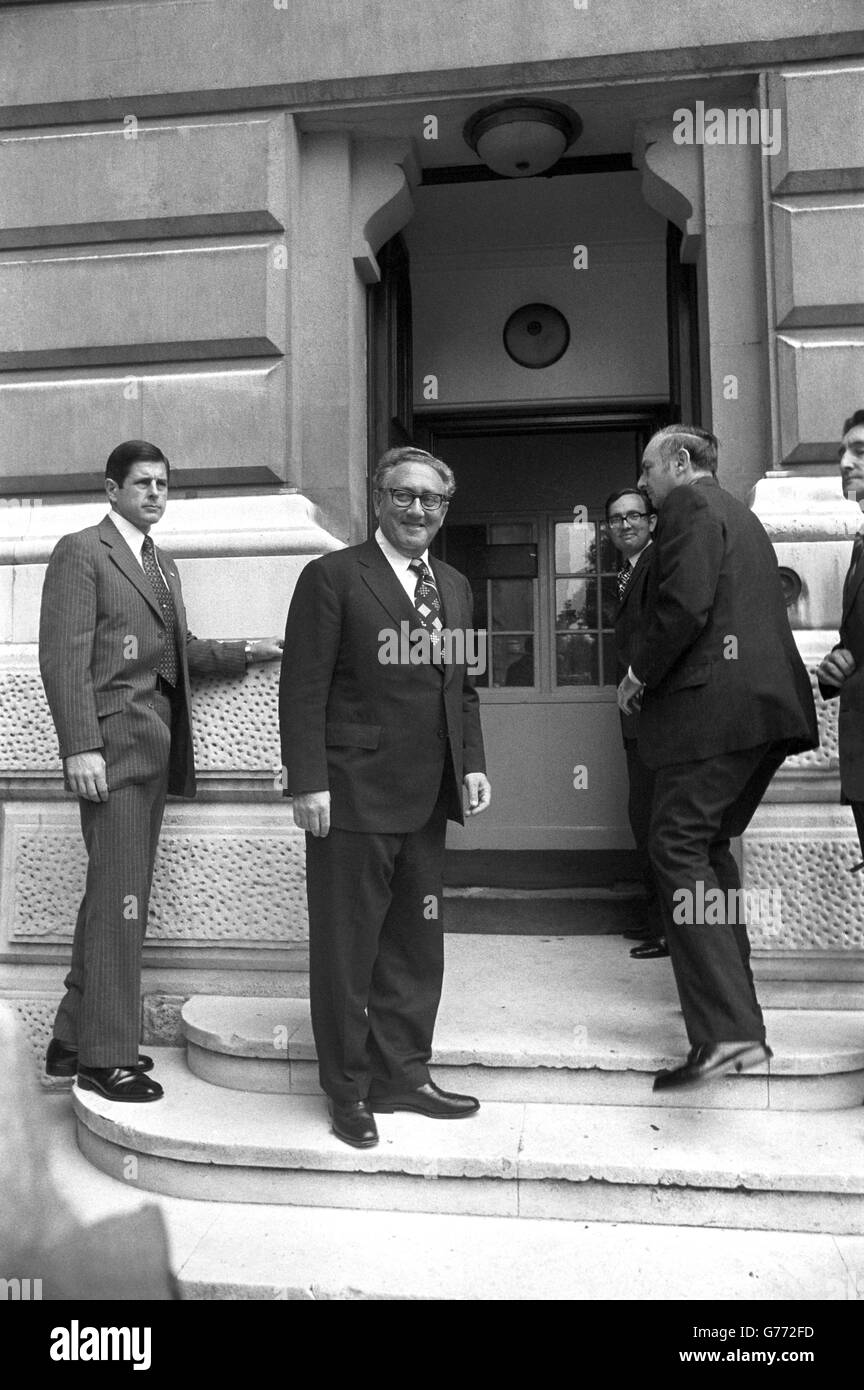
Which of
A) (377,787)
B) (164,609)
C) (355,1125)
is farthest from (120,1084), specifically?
(164,609)

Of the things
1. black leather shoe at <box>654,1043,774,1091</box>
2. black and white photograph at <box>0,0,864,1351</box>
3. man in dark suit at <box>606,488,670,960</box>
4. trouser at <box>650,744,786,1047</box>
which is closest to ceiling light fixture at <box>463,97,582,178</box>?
black and white photograph at <box>0,0,864,1351</box>

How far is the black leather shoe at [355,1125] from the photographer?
3.03m

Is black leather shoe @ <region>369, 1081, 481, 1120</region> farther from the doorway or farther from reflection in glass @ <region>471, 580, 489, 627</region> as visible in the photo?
reflection in glass @ <region>471, 580, 489, 627</region>

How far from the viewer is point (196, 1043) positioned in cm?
367

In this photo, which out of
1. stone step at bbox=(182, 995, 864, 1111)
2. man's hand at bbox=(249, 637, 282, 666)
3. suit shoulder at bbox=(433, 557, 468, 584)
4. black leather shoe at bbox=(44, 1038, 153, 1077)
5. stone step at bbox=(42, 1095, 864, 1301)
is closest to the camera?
stone step at bbox=(42, 1095, 864, 1301)

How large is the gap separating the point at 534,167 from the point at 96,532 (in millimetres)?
2595

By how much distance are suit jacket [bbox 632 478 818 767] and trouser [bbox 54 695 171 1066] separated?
5.39 feet

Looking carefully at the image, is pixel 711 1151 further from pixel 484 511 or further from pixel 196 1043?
pixel 484 511

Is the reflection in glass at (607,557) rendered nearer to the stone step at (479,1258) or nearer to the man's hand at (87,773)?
the man's hand at (87,773)

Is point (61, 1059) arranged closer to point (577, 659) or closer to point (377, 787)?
point (377, 787)

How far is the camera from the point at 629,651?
14.1 feet

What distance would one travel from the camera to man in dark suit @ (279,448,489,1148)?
310cm

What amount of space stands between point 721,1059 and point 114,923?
1.86 meters

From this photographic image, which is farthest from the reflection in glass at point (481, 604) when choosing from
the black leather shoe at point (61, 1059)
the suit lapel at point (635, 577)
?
the black leather shoe at point (61, 1059)
